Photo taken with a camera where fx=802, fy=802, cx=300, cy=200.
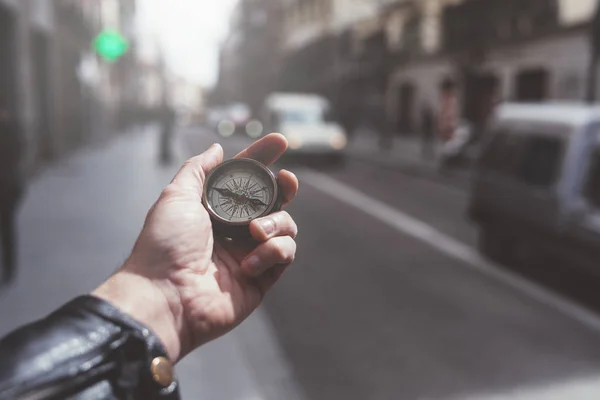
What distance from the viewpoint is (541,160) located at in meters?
7.99

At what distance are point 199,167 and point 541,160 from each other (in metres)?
7.18

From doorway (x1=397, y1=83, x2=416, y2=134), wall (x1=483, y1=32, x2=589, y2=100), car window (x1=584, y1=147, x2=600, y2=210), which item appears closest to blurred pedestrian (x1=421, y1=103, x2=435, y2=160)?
wall (x1=483, y1=32, x2=589, y2=100)

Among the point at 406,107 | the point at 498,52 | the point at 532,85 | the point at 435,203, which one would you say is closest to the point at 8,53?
the point at 435,203

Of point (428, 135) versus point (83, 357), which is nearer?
point (83, 357)

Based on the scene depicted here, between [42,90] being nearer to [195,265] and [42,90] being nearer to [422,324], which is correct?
[422,324]

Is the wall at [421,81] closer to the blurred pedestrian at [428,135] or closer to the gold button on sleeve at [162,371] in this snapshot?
the blurred pedestrian at [428,135]

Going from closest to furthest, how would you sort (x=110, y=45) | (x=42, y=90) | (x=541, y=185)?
(x=541, y=185), (x=110, y=45), (x=42, y=90)

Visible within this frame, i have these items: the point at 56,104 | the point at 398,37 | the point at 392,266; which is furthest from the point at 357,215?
the point at 398,37

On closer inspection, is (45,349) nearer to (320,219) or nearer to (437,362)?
(437,362)

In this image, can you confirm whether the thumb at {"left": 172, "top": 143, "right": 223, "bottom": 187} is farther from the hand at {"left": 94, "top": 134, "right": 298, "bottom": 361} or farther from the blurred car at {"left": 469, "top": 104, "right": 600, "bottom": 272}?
the blurred car at {"left": 469, "top": 104, "right": 600, "bottom": 272}

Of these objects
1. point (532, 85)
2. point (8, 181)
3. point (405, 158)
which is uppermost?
point (8, 181)

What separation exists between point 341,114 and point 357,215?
1110 inches

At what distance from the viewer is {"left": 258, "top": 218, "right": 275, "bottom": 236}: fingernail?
1.13 meters

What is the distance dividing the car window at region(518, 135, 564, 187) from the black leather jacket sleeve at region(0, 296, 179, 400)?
6922 millimetres
